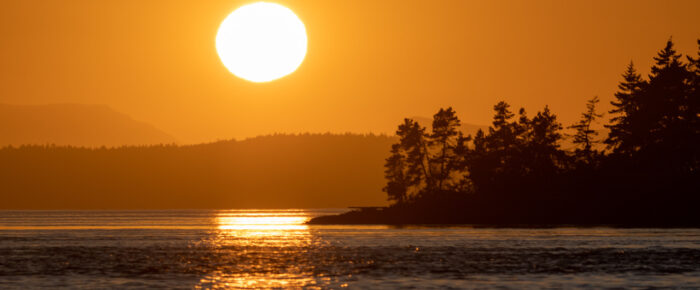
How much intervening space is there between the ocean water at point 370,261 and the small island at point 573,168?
19647 mm

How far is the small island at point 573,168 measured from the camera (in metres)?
147

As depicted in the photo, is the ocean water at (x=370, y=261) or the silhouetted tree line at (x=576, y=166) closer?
the ocean water at (x=370, y=261)

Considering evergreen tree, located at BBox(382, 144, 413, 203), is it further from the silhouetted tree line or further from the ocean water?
the ocean water

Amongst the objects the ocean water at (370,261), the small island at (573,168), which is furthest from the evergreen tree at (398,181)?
the ocean water at (370,261)

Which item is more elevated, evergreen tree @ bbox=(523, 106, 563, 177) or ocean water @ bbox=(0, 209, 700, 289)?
evergreen tree @ bbox=(523, 106, 563, 177)

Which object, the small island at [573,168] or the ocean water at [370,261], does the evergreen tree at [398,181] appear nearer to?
the small island at [573,168]

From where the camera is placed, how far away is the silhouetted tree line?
481ft

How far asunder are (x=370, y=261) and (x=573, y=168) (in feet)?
259

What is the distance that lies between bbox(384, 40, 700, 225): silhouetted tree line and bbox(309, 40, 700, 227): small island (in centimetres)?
15

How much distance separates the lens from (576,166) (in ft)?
513

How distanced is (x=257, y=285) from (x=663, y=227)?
3693 inches

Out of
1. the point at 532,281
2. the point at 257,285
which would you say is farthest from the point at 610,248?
the point at 257,285

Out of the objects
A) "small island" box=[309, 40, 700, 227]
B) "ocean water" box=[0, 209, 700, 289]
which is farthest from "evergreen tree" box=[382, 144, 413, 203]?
"ocean water" box=[0, 209, 700, 289]

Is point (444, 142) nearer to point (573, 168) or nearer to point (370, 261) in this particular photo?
point (573, 168)
